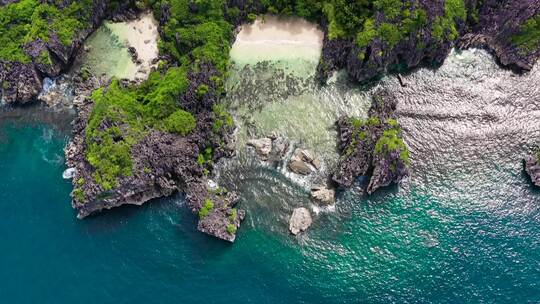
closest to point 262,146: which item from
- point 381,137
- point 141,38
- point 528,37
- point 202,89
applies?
point 202,89

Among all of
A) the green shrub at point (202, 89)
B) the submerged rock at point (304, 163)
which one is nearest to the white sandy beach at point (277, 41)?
the green shrub at point (202, 89)

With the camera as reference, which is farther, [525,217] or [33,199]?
[33,199]

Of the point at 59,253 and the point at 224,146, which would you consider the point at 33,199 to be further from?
the point at 224,146

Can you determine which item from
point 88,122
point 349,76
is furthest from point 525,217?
point 88,122

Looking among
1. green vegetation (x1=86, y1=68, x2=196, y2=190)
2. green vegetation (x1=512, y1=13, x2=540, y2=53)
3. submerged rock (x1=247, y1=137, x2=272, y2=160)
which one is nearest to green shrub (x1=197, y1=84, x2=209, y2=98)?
green vegetation (x1=86, y1=68, x2=196, y2=190)

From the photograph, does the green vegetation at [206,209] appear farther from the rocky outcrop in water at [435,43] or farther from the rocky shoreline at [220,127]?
the rocky outcrop in water at [435,43]

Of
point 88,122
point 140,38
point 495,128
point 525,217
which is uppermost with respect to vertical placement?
point 495,128

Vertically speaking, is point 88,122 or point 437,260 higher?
point 437,260
